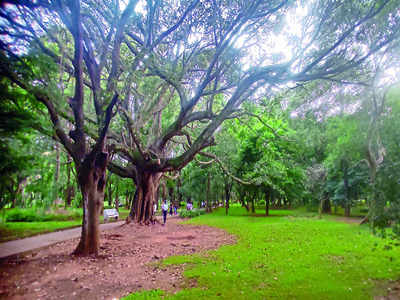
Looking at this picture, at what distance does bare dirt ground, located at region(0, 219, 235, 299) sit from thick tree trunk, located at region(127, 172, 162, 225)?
585 cm

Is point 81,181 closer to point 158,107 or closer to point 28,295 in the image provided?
point 28,295

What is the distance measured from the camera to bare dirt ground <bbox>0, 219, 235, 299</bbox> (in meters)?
4.90

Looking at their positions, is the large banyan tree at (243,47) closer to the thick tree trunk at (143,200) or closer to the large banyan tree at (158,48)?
the large banyan tree at (158,48)

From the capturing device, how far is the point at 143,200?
15.5 metres

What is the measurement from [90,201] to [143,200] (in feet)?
26.2

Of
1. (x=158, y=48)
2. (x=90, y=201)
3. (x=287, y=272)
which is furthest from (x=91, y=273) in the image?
(x=158, y=48)

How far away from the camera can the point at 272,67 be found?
7242 millimetres

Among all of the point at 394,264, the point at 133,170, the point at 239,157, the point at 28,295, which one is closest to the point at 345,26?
the point at 394,264

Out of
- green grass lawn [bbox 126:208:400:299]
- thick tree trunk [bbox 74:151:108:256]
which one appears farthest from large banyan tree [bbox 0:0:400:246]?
green grass lawn [bbox 126:208:400:299]

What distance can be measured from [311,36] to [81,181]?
8520mm

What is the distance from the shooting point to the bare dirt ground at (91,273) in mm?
4905

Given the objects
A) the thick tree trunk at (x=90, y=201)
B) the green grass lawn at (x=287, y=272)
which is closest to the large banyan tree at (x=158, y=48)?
the thick tree trunk at (x=90, y=201)

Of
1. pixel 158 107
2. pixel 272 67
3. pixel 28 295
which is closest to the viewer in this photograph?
pixel 28 295

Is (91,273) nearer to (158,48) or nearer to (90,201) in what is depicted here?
(90,201)
